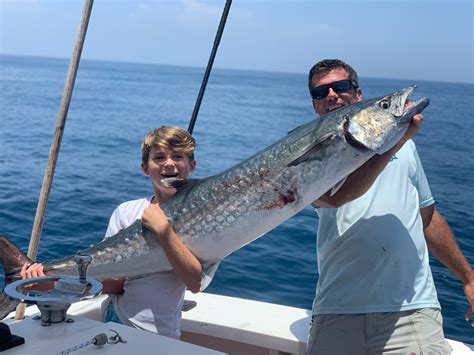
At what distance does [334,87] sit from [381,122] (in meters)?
0.47

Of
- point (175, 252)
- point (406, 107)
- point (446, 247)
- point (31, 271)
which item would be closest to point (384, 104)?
point (406, 107)

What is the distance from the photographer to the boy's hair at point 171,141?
2.81 m

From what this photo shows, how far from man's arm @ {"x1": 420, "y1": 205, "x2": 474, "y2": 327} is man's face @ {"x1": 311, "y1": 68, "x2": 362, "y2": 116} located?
74cm

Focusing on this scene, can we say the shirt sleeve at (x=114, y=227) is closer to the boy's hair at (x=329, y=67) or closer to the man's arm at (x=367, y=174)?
the man's arm at (x=367, y=174)

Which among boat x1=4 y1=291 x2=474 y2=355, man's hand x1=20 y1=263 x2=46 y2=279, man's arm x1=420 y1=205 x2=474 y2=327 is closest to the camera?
man's hand x1=20 y1=263 x2=46 y2=279

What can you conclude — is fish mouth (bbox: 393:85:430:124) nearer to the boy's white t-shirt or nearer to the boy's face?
the boy's face

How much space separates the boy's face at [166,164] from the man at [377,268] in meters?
0.68

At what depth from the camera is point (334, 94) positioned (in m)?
2.95

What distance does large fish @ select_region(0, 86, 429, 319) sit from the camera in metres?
2.56

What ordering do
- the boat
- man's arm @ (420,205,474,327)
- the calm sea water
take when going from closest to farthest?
man's arm @ (420,205,474,327) → the boat → the calm sea water

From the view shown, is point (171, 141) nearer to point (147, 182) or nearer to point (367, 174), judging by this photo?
point (367, 174)

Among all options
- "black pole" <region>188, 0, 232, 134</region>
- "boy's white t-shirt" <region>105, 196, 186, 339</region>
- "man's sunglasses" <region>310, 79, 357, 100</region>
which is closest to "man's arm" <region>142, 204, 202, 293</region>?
"boy's white t-shirt" <region>105, 196, 186, 339</region>

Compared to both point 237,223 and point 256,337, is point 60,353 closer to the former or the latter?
point 237,223

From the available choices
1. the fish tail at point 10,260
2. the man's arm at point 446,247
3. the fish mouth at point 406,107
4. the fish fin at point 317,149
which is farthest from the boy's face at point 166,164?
the man's arm at point 446,247
